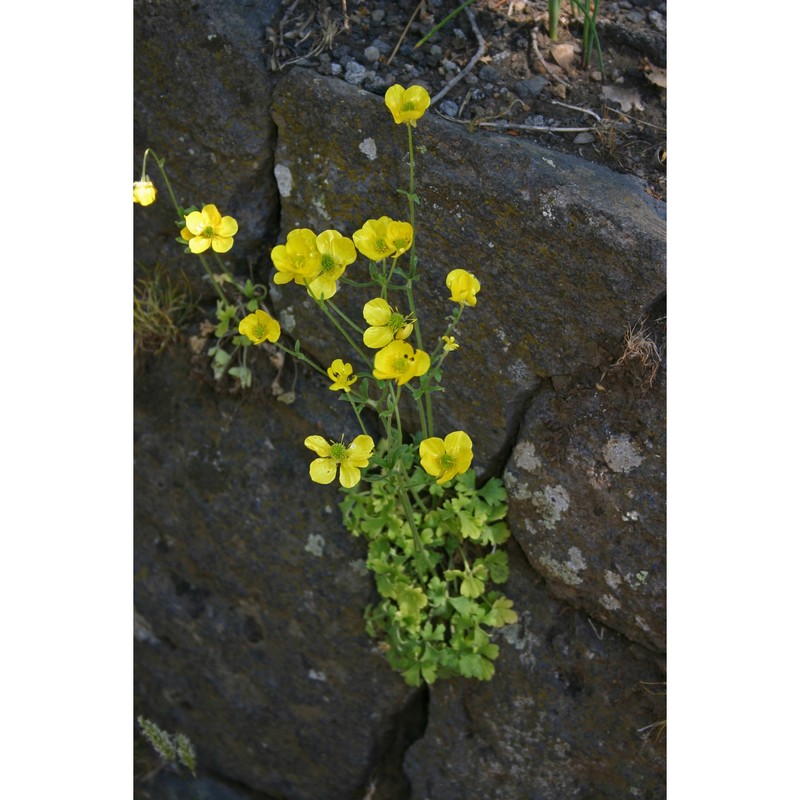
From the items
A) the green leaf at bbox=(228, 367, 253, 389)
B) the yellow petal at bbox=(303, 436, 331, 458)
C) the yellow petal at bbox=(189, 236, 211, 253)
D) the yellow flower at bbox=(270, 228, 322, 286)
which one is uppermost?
the yellow flower at bbox=(270, 228, 322, 286)

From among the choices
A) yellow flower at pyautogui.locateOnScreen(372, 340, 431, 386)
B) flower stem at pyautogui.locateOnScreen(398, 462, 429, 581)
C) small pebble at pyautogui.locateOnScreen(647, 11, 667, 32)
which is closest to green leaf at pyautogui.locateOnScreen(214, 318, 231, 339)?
flower stem at pyautogui.locateOnScreen(398, 462, 429, 581)

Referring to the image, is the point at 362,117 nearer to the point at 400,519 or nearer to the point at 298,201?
the point at 298,201

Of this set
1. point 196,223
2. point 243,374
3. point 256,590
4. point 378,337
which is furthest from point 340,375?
point 256,590

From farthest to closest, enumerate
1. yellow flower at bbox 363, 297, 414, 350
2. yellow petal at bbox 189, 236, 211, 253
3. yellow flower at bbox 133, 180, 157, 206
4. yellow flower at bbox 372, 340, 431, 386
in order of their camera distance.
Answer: yellow flower at bbox 133, 180, 157, 206, yellow petal at bbox 189, 236, 211, 253, yellow flower at bbox 363, 297, 414, 350, yellow flower at bbox 372, 340, 431, 386

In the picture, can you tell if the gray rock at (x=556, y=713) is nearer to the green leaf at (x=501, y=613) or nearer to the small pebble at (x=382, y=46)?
the green leaf at (x=501, y=613)

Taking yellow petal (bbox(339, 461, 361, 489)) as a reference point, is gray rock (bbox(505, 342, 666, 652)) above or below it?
below

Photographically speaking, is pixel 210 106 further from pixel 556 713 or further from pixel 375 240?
pixel 556 713

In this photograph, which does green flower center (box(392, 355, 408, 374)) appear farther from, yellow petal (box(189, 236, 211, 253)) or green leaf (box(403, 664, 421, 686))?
Answer: green leaf (box(403, 664, 421, 686))
